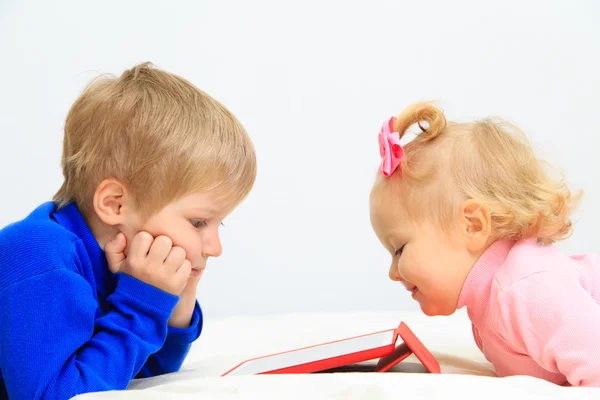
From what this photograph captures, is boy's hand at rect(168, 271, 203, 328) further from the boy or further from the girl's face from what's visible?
the girl's face

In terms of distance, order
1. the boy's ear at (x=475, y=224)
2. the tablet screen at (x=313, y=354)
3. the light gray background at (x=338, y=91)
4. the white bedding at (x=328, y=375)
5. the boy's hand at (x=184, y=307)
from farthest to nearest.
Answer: the light gray background at (x=338, y=91)
the boy's hand at (x=184, y=307)
the boy's ear at (x=475, y=224)
the tablet screen at (x=313, y=354)
the white bedding at (x=328, y=375)

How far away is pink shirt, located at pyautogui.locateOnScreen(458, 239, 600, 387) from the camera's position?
1.17 meters

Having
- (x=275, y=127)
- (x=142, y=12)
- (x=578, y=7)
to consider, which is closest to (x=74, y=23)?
(x=142, y=12)

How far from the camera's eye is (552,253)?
1.33 metres

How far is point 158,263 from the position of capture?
50.3 inches

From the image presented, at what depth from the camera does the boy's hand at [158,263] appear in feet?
4.18

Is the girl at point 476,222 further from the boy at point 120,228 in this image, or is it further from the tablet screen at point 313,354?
the boy at point 120,228

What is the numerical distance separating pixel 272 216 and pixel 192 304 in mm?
1308

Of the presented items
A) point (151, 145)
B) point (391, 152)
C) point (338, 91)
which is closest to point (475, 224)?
point (391, 152)

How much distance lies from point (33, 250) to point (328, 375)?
0.51 meters

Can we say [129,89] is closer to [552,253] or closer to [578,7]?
[552,253]

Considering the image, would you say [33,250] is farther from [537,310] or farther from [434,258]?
[537,310]

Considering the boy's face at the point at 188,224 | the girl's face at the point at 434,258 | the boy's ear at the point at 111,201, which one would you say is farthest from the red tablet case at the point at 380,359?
the boy's ear at the point at 111,201

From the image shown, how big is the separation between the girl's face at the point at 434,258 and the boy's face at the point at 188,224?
1.15ft
